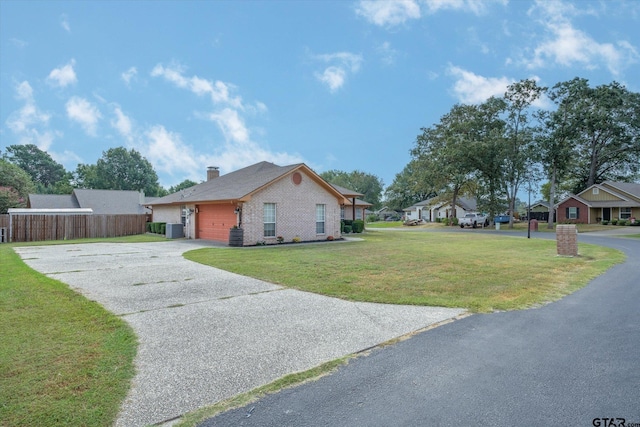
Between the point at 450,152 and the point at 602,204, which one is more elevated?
the point at 450,152

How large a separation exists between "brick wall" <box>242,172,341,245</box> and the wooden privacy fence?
542 inches

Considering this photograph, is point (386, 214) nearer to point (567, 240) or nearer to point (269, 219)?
point (269, 219)

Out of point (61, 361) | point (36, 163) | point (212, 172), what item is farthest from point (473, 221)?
point (36, 163)

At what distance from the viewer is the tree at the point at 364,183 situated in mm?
77500

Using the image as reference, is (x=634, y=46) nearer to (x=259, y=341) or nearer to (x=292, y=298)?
(x=292, y=298)

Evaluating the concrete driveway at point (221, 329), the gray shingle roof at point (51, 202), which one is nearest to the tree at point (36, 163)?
the gray shingle roof at point (51, 202)

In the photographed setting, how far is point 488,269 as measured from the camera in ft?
33.1

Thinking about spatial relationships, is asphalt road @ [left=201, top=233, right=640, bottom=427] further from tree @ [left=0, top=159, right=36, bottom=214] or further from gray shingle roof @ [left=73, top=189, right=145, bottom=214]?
tree @ [left=0, top=159, right=36, bottom=214]

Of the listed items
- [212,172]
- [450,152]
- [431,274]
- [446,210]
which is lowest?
[431,274]

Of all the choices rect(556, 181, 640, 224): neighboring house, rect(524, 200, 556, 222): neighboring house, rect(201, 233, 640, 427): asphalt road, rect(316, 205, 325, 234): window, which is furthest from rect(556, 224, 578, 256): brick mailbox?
rect(524, 200, 556, 222): neighboring house

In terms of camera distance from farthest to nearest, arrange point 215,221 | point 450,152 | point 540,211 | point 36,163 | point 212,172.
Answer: point 36,163 → point 540,211 → point 450,152 → point 212,172 → point 215,221

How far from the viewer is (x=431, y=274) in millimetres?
9242

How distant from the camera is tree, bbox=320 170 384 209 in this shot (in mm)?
77500

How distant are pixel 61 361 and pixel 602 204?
48028 mm
